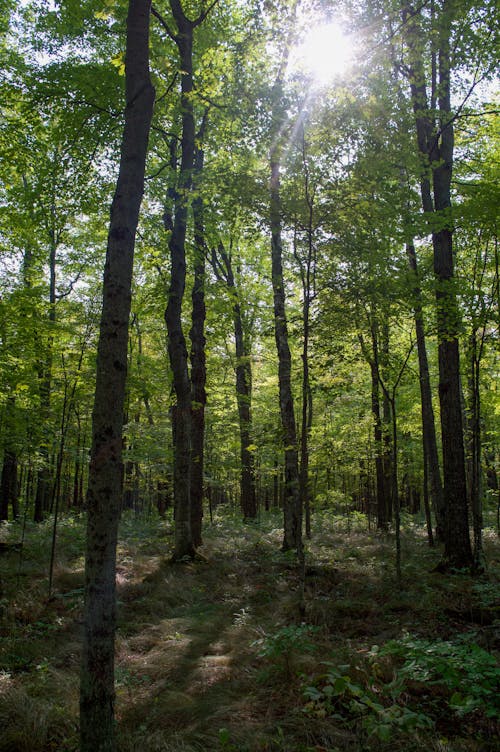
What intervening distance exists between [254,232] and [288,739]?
21.1 ft

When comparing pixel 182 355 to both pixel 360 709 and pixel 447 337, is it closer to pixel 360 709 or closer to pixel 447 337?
pixel 447 337

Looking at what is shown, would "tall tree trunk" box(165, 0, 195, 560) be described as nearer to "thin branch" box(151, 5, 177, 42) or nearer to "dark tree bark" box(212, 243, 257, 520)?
"thin branch" box(151, 5, 177, 42)

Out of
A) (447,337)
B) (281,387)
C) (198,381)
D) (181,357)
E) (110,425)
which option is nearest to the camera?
(110,425)

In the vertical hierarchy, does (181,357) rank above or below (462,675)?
above

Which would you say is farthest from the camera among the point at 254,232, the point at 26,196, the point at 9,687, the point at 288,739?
the point at 26,196

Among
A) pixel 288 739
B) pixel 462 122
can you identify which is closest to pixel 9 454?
pixel 288 739

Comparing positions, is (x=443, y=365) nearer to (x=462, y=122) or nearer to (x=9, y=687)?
(x=462, y=122)

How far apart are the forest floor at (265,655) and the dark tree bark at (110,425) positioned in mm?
703

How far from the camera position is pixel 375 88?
26.4 ft

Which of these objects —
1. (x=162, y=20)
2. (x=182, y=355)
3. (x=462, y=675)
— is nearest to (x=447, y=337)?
(x=182, y=355)

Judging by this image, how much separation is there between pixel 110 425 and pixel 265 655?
3073mm

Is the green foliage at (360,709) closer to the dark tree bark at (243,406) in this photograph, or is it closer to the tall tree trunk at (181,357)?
the tall tree trunk at (181,357)

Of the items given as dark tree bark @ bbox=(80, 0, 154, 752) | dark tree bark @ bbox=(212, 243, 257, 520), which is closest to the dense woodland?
dark tree bark @ bbox=(80, 0, 154, 752)

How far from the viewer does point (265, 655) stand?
467 cm
